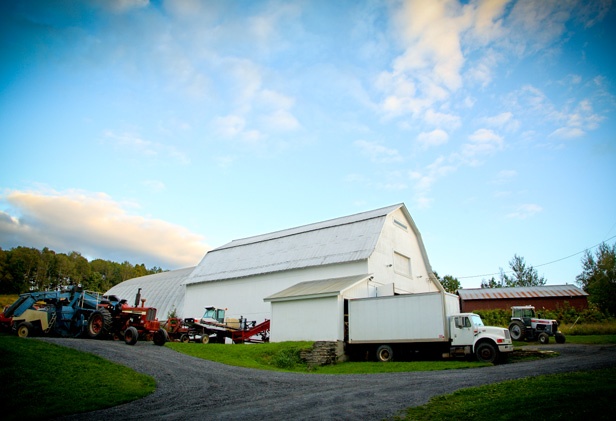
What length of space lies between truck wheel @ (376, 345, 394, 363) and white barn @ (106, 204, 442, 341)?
241cm

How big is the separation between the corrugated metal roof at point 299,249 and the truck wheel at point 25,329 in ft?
51.0

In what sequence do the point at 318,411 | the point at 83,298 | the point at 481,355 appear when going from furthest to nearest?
the point at 83,298
the point at 481,355
the point at 318,411

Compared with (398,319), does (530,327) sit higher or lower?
lower

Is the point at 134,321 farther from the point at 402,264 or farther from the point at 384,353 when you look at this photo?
the point at 402,264

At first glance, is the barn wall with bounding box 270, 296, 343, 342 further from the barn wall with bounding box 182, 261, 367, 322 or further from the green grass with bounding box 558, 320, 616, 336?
the green grass with bounding box 558, 320, 616, 336

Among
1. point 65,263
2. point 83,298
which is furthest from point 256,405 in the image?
point 65,263

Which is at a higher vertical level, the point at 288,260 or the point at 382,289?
the point at 288,260

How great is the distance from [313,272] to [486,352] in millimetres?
14060

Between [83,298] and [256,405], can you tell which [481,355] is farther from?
[83,298]

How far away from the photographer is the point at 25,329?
70.5ft

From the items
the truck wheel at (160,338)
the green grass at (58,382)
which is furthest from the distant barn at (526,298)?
the green grass at (58,382)

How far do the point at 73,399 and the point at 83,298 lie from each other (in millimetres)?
15072

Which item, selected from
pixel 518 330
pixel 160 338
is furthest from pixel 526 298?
pixel 160 338

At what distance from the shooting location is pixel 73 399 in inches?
389
